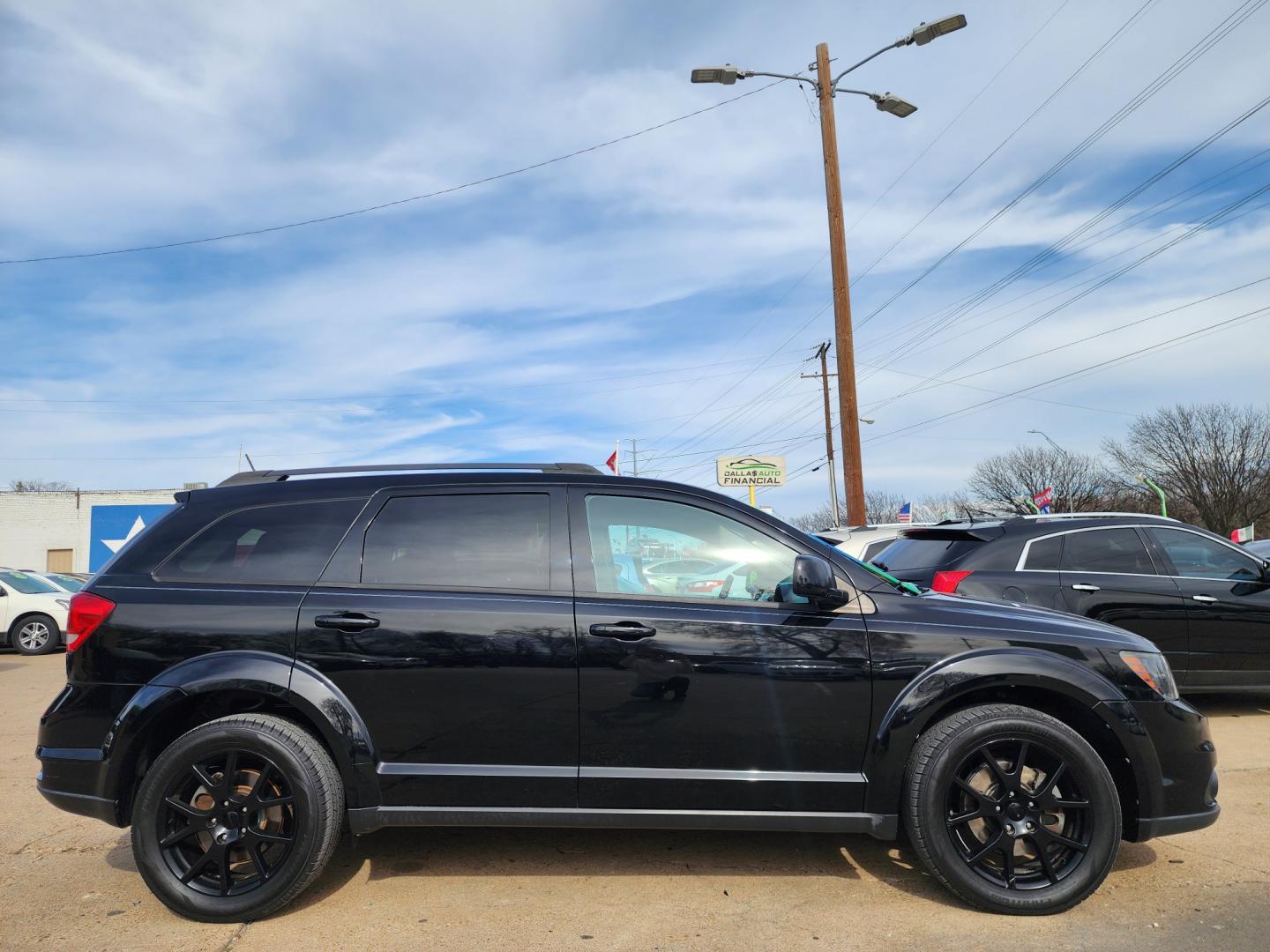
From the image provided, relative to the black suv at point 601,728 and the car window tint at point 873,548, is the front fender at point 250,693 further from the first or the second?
the car window tint at point 873,548

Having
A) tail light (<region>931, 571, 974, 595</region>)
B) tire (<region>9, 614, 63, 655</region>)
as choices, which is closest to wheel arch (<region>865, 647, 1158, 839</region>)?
tail light (<region>931, 571, 974, 595</region>)

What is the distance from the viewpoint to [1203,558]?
682cm

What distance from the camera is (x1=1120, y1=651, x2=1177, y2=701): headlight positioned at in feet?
11.8

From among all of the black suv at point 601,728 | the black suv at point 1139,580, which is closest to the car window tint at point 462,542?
the black suv at point 601,728

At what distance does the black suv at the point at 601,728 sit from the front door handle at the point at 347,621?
0.04 feet

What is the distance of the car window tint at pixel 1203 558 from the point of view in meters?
6.77

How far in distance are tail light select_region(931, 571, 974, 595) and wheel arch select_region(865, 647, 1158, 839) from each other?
2.89 m

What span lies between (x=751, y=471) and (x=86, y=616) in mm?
Answer: 35506

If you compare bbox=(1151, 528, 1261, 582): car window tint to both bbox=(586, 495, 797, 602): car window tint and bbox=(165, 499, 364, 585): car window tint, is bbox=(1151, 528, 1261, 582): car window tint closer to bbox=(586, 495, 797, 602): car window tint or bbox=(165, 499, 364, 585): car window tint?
bbox=(586, 495, 797, 602): car window tint

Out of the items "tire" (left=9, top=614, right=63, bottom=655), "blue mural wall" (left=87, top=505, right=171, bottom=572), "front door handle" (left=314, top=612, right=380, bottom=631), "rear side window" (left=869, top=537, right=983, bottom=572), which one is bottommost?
"tire" (left=9, top=614, right=63, bottom=655)

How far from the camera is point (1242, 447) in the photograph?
148ft

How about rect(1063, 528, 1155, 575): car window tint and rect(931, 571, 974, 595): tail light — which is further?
rect(1063, 528, 1155, 575): car window tint

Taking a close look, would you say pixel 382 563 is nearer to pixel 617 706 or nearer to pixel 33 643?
pixel 617 706

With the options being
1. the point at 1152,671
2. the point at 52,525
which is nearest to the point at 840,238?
the point at 1152,671
